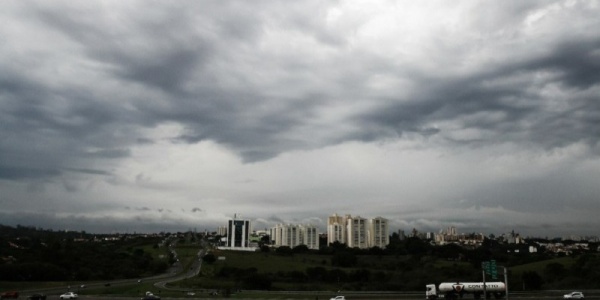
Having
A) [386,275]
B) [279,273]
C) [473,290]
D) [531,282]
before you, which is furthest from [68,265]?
[531,282]

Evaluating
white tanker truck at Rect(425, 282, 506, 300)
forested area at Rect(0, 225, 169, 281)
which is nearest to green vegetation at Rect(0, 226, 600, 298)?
forested area at Rect(0, 225, 169, 281)

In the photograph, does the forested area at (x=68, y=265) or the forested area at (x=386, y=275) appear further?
the forested area at (x=68, y=265)

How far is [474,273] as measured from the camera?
133 m

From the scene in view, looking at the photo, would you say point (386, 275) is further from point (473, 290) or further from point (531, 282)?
point (473, 290)

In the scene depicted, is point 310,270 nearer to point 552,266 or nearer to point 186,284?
point 186,284

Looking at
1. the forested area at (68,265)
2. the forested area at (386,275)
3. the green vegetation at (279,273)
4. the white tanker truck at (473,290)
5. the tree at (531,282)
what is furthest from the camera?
the forested area at (68,265)

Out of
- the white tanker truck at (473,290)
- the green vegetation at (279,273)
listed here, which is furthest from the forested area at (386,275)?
the white tanker truck at (473,290)

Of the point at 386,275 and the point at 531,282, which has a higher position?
the point at 531,282

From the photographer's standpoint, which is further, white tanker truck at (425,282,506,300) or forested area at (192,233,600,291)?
forested area at (192,233,600,291)

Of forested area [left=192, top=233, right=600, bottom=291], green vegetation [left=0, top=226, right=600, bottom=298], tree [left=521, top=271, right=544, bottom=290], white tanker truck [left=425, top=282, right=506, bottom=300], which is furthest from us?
forested area [left=192, top=233, right=600, bottom=291]

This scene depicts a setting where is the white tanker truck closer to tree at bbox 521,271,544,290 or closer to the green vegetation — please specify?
the green vegetation

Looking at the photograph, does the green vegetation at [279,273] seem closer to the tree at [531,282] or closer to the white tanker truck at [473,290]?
the tree at [531,282]

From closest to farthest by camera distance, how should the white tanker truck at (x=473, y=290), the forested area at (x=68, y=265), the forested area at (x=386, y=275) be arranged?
the white tanker truck at (x=473, y=290), the forested area at (x=386, y=275), the forested area at (x=68, y=265)

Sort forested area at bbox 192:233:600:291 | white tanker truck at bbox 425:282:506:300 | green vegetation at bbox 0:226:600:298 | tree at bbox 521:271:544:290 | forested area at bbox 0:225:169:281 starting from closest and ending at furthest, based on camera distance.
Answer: white tanker truck at bbox 425:282:506:300
tree at bbox 521:271:544:290
green vegetation at bbox 0:226:600:298
forested area at bbox 192:233:600:291
forested area at bbox 0:225:169:281
